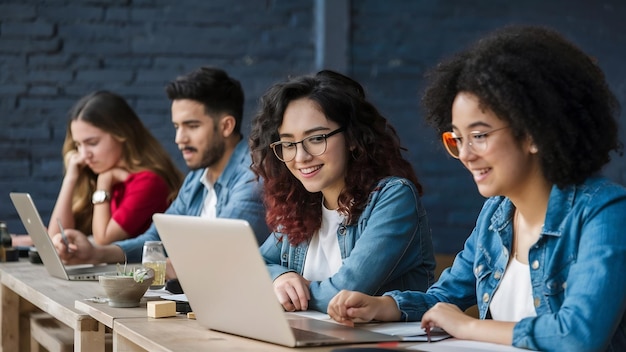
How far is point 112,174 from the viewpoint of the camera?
13.0 ft

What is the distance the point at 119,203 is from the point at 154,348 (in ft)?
7.74

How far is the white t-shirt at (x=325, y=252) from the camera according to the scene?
2361 mm

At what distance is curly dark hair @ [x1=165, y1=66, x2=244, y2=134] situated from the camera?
356 cm

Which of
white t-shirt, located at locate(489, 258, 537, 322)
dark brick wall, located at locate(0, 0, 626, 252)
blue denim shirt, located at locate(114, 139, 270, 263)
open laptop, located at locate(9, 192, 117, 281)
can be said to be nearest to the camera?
white t-shirt, located at locate(489, 258, 537, 322)

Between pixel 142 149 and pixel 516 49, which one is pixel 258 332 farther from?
pixel 142 149

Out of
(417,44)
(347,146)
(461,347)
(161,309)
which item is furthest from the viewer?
(417,44)

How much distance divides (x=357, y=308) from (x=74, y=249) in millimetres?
1468

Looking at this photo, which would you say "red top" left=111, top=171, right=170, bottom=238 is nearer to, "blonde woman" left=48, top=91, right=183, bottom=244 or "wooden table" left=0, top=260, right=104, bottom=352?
"blonde woman" left=48, top=91, right=183, bottom=244

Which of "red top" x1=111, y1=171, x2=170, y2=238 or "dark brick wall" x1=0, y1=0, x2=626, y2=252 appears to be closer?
"red top" x1=111, y1=171, x2=170, y2=238

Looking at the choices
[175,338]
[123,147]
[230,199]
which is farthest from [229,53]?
[175,338]

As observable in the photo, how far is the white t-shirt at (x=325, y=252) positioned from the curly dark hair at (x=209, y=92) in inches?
50.5

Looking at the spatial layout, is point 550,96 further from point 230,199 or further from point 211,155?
point 211,155

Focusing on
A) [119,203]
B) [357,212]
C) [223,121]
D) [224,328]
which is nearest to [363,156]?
[357,212]

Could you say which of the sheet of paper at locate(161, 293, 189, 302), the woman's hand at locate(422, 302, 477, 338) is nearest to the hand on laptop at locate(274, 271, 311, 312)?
the sheet of paper at locate(161, 293, 189, 302)
